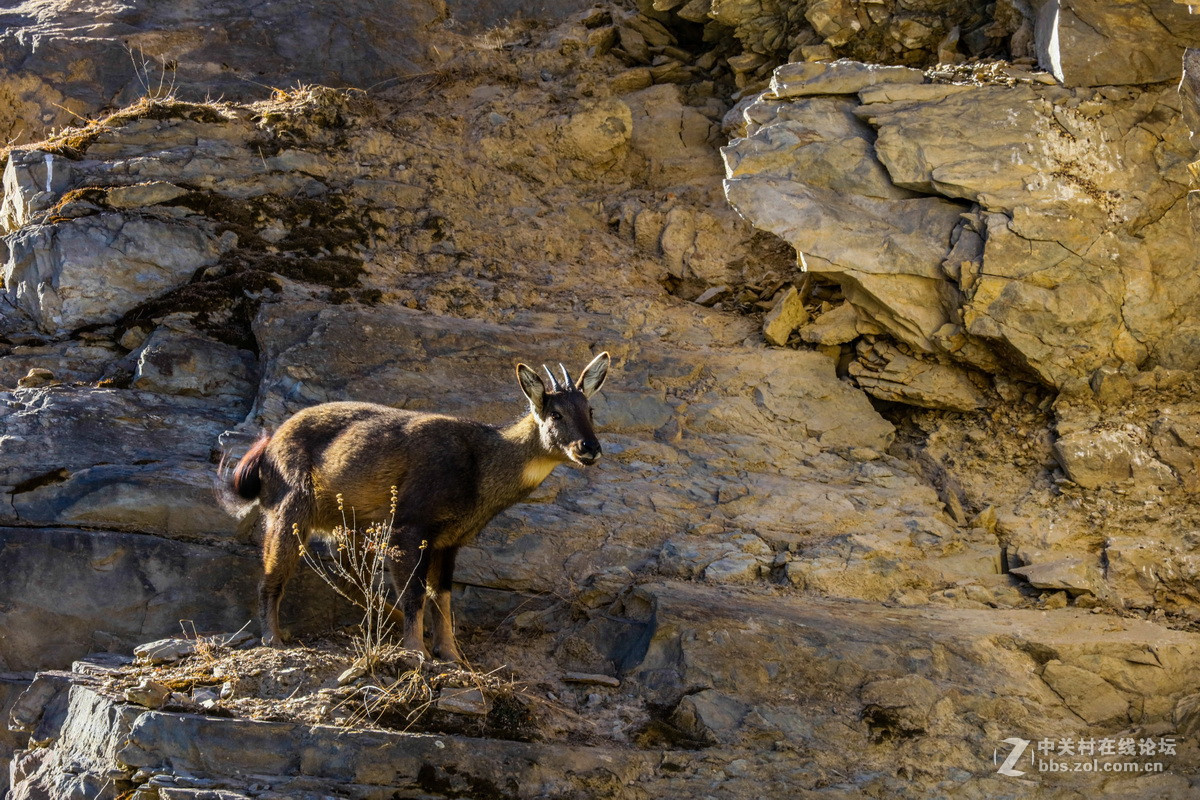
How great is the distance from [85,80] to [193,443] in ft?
27.9

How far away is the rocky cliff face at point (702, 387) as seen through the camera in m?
7.62

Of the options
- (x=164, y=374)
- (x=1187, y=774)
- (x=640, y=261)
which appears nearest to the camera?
(x=1187, y=774)

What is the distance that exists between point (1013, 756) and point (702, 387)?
5079 mm

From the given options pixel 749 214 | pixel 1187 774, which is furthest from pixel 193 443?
pixel 1187 774

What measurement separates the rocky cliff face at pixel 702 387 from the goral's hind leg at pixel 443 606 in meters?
0.40

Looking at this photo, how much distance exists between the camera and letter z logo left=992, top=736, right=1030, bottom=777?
7.30 m

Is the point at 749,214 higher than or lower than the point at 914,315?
higher

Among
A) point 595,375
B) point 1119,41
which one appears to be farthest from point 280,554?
point 1119,41

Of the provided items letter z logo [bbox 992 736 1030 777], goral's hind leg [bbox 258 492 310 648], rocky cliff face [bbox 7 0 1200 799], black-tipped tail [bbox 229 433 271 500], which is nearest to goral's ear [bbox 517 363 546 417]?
rocky cliff face [bbox 7 0 1200 799]

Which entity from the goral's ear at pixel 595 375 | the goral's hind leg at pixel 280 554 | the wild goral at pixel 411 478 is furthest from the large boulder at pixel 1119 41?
the goral's hind leg at pixel 280 554

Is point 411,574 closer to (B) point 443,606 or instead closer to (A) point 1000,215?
(B) point 443,606

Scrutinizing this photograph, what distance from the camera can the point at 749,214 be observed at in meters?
11.4

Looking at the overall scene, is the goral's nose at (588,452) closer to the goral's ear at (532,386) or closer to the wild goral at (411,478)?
the wild goral at (411,478)

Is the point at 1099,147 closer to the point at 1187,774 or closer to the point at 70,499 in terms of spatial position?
the point at 1187,774
